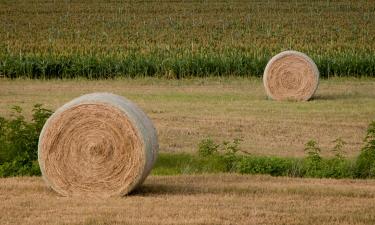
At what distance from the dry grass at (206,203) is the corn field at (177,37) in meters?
20.1

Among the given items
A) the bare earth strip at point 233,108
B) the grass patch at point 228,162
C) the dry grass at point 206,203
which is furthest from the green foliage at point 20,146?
the bare earth strip at point 233,108

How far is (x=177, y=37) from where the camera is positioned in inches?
1690

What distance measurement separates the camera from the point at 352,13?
52281mm

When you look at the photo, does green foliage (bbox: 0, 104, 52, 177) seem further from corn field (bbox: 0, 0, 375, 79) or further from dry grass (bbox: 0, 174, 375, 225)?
corn field (bbox: 0, 0, 375, 79)

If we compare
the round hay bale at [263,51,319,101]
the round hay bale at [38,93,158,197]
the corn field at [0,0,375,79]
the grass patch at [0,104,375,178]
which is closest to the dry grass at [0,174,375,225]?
the round hay bale at [38,93,158,197]

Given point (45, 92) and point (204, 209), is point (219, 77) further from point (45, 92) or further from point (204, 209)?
point (204, 209)

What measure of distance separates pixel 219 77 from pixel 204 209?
22.0 m

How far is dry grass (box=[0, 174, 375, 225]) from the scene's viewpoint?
35.6ft

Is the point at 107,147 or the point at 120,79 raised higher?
the point at 107,147

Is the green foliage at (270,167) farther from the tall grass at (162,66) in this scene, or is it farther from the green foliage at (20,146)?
the tall grass at (162,66)

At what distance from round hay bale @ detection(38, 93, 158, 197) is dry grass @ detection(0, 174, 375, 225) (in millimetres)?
230

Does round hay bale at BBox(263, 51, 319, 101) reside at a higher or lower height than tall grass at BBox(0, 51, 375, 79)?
higher

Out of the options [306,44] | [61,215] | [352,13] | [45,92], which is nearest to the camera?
[61,215]

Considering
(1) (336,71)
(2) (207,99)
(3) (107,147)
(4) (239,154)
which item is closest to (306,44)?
(1) (336,71)
